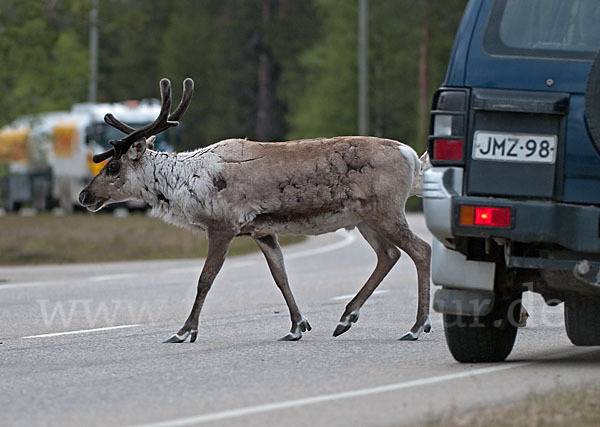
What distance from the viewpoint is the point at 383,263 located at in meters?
11.5

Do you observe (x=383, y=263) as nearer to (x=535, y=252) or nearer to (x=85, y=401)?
(x=535, y=252)

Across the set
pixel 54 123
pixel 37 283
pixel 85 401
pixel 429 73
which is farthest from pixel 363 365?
pixel 429 73

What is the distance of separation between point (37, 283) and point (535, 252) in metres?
10.4

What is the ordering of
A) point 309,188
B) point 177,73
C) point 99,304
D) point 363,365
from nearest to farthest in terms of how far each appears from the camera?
point 363,365 → point 309,188 → point 99,304 → point 177,73

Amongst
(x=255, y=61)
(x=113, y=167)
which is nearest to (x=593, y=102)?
(x=113, y=167)

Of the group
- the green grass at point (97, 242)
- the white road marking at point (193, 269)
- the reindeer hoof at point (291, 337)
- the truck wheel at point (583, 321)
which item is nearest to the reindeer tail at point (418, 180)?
the reindeer hoof at point (291, 337)

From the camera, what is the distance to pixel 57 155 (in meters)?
50.1

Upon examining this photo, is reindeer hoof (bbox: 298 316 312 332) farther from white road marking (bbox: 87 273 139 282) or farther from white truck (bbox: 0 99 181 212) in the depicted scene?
white truck (bbox: 0 99 181 212)

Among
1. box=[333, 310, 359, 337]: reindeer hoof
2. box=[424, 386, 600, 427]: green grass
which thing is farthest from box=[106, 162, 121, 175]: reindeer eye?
box=[424, 386, 600, 427]: green grass

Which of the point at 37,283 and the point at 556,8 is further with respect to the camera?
the point at 37,283

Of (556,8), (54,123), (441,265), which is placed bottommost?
(54,123)

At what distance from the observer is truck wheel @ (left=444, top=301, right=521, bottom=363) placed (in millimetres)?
9156

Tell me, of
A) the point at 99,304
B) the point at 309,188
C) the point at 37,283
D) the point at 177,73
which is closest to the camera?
the point at 309,188

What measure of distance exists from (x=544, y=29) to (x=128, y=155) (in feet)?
14.2
